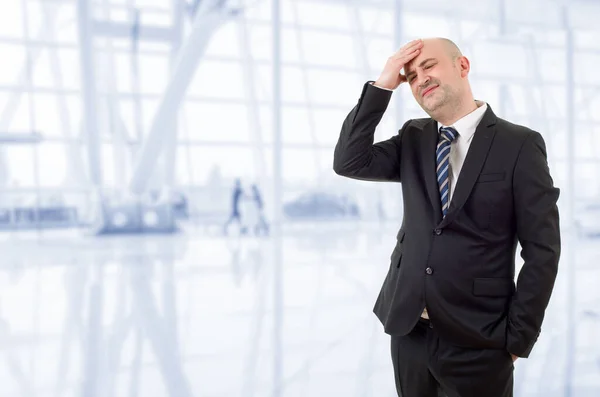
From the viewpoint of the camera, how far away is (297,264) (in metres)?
10.2

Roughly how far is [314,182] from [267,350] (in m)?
19.6

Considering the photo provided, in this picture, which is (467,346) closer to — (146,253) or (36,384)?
(36,384)

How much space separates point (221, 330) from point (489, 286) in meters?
4.04

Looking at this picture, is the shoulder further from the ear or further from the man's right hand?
the man's right hand

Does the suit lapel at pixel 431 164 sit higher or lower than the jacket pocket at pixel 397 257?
higher

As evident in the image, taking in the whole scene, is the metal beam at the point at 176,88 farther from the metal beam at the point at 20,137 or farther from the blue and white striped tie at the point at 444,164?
the blue and white striped tie at the point at 444,164

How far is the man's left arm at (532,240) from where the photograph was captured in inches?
65.9

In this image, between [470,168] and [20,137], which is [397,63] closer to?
[470,168]

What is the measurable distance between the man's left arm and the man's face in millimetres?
282

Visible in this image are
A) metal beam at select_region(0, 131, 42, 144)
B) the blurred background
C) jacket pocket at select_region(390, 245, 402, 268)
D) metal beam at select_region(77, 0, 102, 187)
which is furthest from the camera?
metal beam at select_region(0, 131, 42, 144)

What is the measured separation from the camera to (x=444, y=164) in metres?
1.83

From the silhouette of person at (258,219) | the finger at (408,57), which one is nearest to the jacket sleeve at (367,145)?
the finger at (408,57)

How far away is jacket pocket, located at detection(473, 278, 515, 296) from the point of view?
5.63ft

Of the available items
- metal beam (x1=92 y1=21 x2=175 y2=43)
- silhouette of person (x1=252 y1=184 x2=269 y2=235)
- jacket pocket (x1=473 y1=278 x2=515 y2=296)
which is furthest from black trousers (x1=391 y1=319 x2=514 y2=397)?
metal beam (x1=92 y1=21 x2=175 y2=43)
